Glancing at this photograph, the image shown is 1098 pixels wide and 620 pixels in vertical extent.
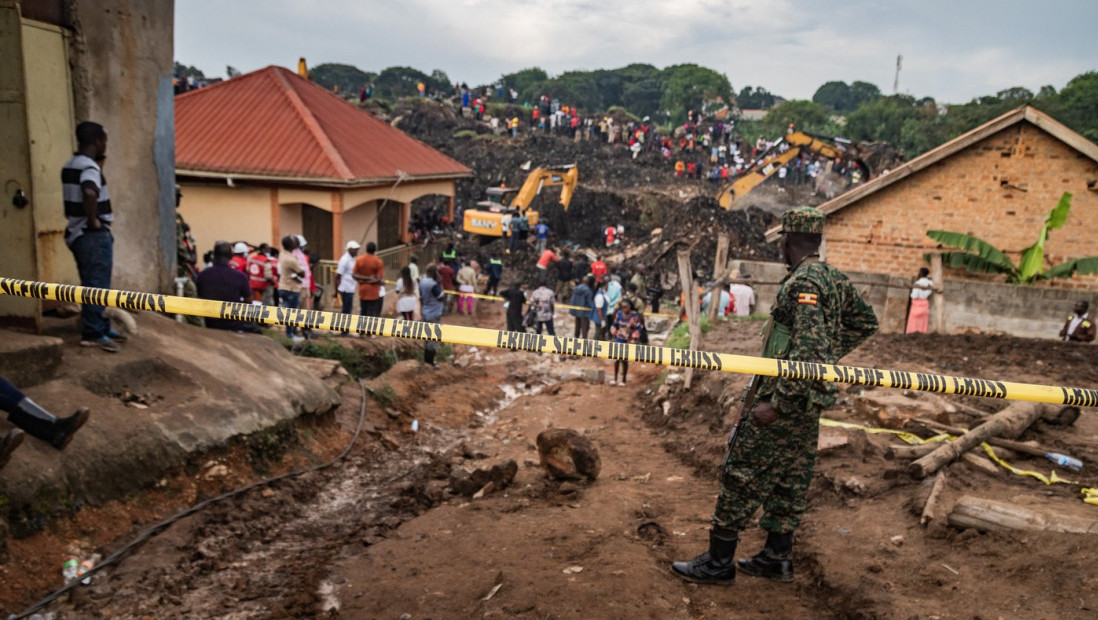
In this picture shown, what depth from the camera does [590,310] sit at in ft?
46.9

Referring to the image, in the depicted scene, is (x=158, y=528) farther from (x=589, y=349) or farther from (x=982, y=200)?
(x=982, y=200)

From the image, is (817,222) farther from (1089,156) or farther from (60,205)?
(1089,156)

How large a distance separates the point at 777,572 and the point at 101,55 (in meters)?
7.65

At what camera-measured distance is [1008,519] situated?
12.7 feet

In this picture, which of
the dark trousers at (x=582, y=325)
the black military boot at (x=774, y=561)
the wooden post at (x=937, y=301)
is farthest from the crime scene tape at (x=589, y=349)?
the dark trousers at (x=582, y=325)

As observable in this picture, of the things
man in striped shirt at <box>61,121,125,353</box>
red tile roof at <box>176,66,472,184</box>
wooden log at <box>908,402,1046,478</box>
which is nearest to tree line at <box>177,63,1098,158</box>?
red tile roof at <box>176,66,472,184</box>

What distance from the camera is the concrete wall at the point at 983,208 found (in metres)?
13.8

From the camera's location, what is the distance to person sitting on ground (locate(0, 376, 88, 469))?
3.95 meters

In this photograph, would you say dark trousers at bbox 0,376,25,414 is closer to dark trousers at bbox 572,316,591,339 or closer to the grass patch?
the grass patch

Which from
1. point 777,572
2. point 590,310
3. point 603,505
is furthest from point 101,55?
point 590,310

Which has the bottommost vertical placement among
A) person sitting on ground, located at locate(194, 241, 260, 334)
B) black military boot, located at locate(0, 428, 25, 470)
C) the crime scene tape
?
black military boot, located at locate(0, 428, 25, 470)

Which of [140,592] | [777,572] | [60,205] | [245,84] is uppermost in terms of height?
[245,84]

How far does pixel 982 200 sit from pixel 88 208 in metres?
15.5

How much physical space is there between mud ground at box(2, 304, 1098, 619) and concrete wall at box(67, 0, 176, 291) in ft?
9.28
